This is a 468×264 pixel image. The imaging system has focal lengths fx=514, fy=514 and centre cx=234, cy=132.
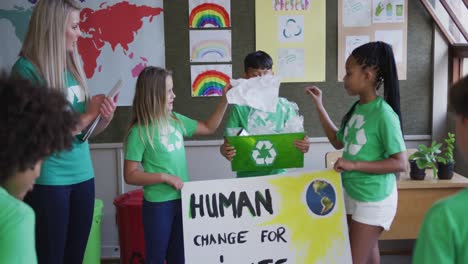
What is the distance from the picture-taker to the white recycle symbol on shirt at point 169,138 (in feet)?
6.83

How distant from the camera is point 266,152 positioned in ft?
7.15

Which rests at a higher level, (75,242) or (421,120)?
(421,120)

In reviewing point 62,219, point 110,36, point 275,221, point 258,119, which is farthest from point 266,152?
point 110,36

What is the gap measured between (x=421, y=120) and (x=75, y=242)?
227 centimetres

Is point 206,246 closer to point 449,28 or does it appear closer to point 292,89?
point 292,89

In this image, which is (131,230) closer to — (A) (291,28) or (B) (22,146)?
(A) (291,28)

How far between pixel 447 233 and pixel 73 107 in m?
1.40

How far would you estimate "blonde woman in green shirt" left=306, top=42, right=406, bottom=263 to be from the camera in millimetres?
1946

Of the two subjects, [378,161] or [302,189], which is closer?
[378,161]

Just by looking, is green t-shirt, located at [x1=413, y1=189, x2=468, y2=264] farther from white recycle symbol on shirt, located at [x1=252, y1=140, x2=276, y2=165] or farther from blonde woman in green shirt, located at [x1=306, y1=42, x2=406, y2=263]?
white recycle symbol on shirt, located at [x1=252, y1=140, x2=276, y2=165]

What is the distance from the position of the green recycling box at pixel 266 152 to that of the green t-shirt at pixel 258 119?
0.12 meters

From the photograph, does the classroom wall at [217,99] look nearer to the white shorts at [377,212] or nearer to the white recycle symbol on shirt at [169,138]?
the white recycle symbol on shirt at [169,138]

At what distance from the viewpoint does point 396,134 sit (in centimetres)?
194

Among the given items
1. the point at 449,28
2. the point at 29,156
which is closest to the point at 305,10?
the point at 449,28
